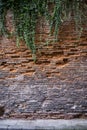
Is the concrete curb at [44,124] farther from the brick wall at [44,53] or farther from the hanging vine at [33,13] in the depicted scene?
the hanging vine at [33,13]

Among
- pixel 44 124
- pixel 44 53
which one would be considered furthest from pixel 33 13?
pixel 44 124

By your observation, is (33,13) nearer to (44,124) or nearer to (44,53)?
(44,53)

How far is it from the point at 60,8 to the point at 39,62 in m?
1.10

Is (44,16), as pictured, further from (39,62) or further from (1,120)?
(1,120)

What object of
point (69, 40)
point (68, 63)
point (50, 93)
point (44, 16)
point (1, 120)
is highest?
point (44, 16)

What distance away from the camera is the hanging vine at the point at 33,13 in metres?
5.23

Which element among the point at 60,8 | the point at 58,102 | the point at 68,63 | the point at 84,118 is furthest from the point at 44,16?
the point at 84,118

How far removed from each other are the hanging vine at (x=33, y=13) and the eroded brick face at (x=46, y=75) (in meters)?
0.11

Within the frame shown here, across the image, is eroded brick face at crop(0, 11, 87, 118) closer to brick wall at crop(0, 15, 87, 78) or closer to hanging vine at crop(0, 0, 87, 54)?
brick wall at crop(0, 15, 87, 78)

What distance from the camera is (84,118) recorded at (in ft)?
16.9

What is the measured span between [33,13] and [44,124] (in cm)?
209

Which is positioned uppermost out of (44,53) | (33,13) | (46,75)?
(33,13)

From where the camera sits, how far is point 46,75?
17.5ft

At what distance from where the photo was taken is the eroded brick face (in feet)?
17.2
